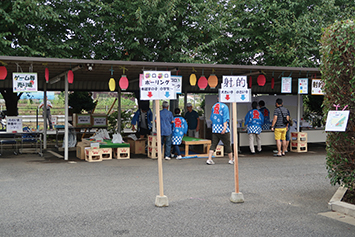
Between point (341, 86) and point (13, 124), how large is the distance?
391 inches

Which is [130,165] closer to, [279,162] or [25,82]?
[25,82]

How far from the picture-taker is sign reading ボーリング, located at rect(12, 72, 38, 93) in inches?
375

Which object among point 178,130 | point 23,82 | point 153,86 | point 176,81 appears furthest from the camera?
point 178,130

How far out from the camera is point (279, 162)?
35.0 ft

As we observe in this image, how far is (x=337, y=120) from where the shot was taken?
5551mm

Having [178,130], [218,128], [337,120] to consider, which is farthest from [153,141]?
[337,120]

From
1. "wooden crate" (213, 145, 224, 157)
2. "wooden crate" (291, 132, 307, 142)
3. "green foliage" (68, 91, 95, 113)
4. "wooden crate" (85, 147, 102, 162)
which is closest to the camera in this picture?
"wooden crate" (85, 147, 102, 162)

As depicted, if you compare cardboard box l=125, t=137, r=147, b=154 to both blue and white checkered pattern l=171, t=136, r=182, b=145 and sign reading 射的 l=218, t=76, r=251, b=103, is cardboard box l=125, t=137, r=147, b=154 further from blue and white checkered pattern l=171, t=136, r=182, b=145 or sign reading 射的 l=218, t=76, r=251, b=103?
sign reading 射的 l=218, t=76, r=251, b=103

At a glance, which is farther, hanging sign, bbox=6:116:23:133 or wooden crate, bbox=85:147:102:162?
hanging sign, bbox=6:116:23:133

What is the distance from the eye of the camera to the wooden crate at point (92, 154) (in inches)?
417

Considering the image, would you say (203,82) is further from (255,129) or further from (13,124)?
(13,124)

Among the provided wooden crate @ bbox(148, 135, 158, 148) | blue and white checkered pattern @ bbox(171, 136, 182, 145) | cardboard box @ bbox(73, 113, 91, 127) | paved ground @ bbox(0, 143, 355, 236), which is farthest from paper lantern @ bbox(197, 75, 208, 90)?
cardboard box @ bbox(73, 113, 91, 127)

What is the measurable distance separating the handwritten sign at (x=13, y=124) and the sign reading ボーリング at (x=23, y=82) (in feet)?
7.90

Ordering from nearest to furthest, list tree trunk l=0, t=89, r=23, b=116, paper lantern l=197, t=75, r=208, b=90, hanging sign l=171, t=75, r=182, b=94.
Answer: hanging sign l=171, t=75, r=182, b=94 → paper lantern l=197, t=75, r=208, b=90 → tree trunk l=0, t=89, r=23, b=116
